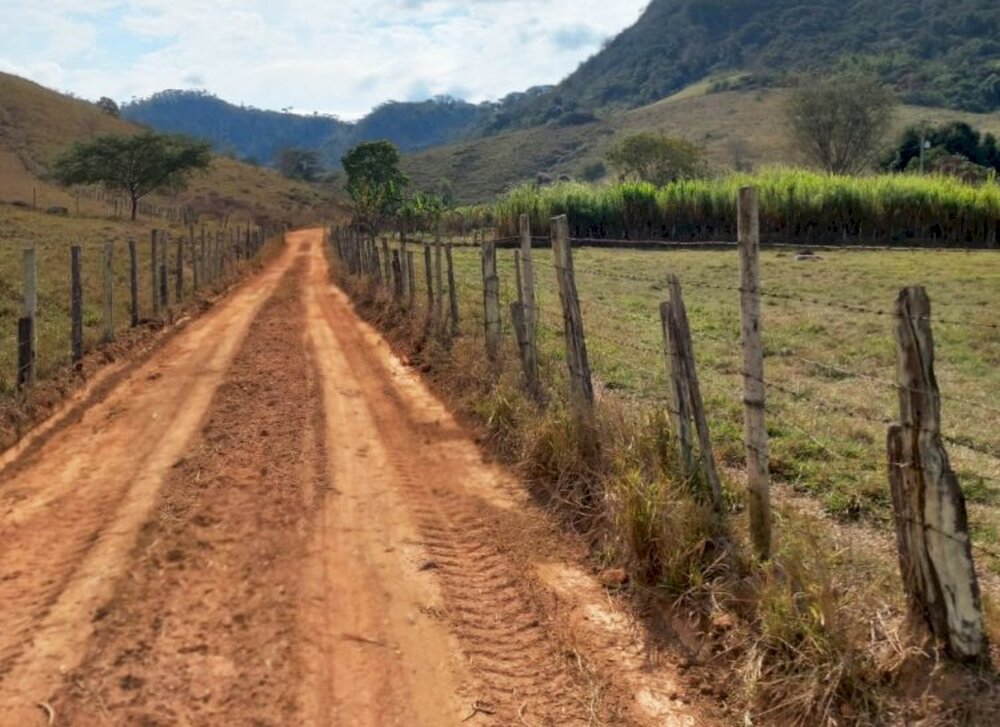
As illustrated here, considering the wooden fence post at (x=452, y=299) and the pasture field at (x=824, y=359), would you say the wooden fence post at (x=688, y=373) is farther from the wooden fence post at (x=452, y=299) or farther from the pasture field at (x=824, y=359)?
the wooden fence post at (x=452, y=299)

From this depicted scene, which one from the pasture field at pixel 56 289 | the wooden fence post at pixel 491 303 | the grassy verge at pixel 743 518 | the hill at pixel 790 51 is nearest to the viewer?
the grassy verge at pixel 743 518

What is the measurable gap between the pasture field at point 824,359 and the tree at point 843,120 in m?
36.5

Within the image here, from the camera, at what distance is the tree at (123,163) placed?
56000 millimetres

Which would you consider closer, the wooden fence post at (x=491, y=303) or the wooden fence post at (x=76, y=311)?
the wooden fence post at (x=491, y=303)

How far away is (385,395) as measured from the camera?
10094mm

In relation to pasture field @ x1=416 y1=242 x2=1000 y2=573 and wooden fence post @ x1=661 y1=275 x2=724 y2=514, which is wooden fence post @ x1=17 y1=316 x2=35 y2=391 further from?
wooden fence post @ x1=661 y1=275 x2=724 y2=514

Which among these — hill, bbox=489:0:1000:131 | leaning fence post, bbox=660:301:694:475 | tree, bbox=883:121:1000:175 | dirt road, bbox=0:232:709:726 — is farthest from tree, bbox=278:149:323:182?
leaning fence post, bbox=660:301:694:475

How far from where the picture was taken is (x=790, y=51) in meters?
149

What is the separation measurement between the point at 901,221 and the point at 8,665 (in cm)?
3209

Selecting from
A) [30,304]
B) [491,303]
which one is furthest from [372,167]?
[491,303]

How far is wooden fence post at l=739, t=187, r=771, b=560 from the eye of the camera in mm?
4270

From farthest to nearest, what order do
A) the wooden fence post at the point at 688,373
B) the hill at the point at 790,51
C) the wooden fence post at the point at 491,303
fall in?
the hill at the point at 790,51 → the wooden fence post at the point at 491,303 → the wooden fence post at the point at 688,373

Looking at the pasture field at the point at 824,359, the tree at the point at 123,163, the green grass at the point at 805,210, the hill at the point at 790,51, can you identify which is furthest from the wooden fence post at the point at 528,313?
the hill at the point at 790,51

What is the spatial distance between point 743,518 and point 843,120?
57908mm
